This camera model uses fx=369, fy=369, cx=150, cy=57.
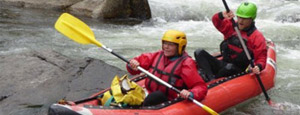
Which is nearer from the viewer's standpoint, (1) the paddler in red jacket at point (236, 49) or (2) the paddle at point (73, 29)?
(2) the paddle at point (73, 29)

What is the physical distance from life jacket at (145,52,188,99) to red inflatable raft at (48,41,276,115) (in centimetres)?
15

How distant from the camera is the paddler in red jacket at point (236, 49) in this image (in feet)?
15.2

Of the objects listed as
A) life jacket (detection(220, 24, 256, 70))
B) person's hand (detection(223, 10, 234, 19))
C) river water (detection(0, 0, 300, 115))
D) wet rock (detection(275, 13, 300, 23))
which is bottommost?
wet rock (detection(275, 13, 300, 23))

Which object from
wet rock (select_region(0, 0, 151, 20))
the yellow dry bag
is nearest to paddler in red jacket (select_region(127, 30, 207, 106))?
the yellow dry bag

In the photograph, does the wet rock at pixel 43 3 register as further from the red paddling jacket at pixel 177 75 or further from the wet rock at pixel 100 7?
the red paddling jacket at pixel 177 75

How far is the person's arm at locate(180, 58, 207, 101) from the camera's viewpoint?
3.61m

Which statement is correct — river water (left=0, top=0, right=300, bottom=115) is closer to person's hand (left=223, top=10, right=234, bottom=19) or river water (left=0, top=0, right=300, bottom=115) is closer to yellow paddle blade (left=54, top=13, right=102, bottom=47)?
person's hand (left=223, top=10, right=234, bottom=19)

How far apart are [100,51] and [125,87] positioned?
3.63 m

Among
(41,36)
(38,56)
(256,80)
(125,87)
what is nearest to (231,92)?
(256,80)

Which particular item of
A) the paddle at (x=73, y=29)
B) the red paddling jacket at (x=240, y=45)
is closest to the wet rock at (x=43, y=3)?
the paddle at (x=73, y=29)

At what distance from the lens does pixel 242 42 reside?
461cm

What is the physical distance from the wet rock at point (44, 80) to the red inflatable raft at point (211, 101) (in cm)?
88

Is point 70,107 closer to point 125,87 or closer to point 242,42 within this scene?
point 125,87

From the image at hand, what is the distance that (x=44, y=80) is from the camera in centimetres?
497
